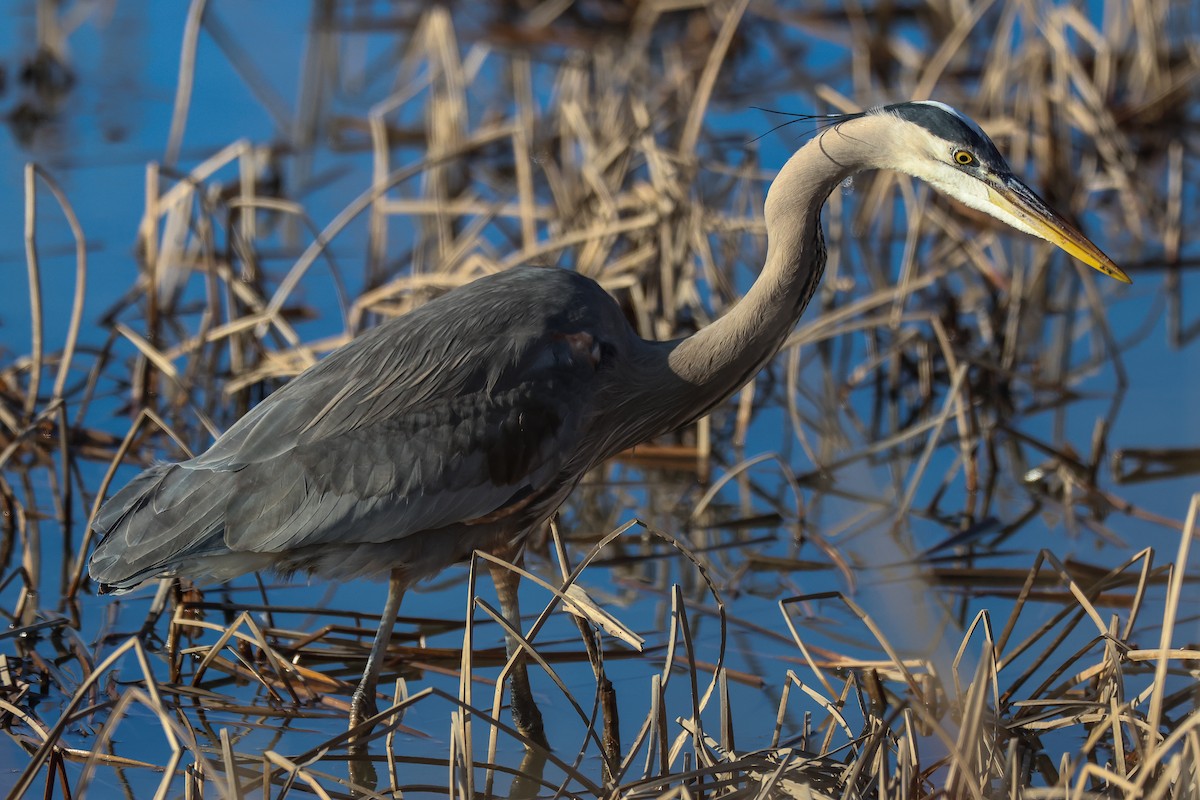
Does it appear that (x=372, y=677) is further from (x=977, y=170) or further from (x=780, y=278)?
(x=977, y=170)

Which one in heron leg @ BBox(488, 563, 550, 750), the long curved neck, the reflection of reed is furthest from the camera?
heron leg @ BBox(488, 563, 550, 750)

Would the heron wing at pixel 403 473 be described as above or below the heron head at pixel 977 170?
below

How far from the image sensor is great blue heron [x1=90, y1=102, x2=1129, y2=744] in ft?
11.3

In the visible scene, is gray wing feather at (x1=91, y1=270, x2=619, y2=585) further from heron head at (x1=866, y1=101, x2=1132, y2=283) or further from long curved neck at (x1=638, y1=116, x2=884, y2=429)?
heron head at (x1=866, y1=101, x2=1132, y2=283)

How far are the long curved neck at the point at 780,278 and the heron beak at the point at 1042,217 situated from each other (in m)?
0.31

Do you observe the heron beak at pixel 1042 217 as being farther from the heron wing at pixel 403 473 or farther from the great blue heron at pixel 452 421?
the heron wing at pixel 403 473

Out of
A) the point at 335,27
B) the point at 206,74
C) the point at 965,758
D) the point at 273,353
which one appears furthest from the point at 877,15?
the point at 965,758

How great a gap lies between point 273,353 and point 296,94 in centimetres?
393

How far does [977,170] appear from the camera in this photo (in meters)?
3.52

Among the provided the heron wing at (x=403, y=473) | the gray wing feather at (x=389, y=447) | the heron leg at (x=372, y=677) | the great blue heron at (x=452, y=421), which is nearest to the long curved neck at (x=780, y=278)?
the great blue heron at (x=452, y=421)

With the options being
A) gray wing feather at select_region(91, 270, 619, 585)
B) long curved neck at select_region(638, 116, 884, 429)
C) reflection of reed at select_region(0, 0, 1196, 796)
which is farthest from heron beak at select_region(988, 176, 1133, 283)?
gray wing feather at select_region(91, 270, 619, 585)

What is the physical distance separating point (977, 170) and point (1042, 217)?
185mm

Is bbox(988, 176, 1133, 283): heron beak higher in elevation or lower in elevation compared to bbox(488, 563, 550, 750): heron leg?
higher

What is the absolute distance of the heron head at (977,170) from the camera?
3488mm
